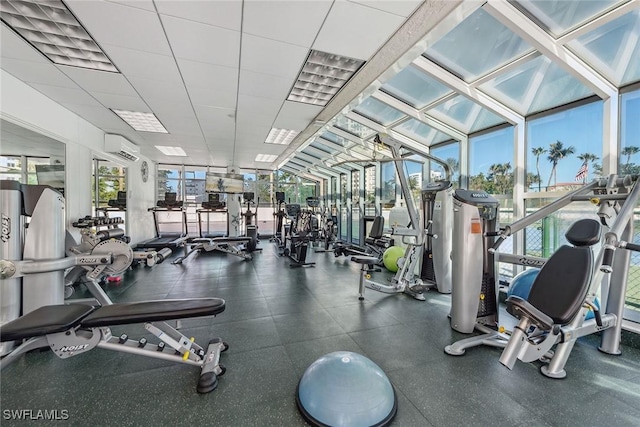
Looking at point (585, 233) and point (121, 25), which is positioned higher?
point (121, 25)

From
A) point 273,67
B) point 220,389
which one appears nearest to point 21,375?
point 220,389

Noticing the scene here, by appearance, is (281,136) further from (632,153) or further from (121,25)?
(632,153)

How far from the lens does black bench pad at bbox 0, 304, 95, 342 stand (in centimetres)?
141

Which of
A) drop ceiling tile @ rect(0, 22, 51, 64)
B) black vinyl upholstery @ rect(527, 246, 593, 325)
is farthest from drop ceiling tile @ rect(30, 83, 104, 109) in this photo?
black vinyl upholstery @ rect(527, 246, 593, 325)

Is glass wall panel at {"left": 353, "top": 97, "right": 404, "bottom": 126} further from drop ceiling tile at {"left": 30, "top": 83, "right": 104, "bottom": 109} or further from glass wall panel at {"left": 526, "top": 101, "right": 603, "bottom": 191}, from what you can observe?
drop ceiling tile at {"left": 30, "top": 83, "right": 104, "bottom": 109}

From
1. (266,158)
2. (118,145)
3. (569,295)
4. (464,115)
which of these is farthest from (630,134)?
(118,145)

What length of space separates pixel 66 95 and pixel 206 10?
3182 mm

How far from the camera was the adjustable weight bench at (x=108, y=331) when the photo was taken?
A: 1.46 m

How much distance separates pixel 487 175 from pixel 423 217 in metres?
1.16

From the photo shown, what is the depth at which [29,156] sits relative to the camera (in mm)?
3668

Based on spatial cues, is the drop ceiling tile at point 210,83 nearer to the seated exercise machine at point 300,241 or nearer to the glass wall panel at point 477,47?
the glass wall panel at point 477,47

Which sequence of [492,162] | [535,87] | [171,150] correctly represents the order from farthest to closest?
[171,150], [492,162], [535,87]

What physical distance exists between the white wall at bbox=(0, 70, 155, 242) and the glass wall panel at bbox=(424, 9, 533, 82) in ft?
16.7

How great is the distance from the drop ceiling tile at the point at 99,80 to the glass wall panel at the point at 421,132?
4331 mm
